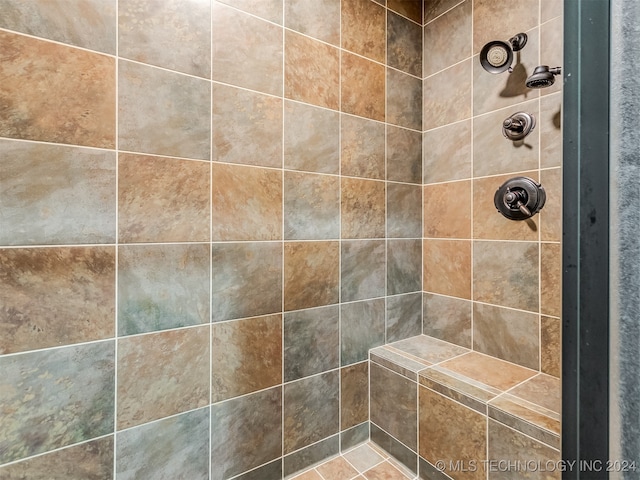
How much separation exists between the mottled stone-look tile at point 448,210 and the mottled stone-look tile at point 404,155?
0.41 feet

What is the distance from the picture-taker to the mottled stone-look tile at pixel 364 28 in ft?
4.67

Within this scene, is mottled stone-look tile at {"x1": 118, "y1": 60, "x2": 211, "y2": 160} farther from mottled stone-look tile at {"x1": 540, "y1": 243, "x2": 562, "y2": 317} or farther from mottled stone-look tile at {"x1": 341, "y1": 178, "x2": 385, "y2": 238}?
mottled stone-look tile at {"x1": 540, "y1": 243, "x2": 562, "y2": 317}

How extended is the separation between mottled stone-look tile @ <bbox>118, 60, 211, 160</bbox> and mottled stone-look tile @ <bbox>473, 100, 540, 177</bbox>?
3.90ft

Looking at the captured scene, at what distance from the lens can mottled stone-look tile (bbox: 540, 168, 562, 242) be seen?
1205mm

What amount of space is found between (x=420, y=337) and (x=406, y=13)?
5.60 feet

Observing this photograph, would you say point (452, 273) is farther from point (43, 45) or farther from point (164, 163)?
point (43, 45)

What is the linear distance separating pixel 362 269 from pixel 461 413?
26.6 inches

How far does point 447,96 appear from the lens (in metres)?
1.59

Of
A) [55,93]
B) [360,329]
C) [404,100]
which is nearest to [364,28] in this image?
[404,100]

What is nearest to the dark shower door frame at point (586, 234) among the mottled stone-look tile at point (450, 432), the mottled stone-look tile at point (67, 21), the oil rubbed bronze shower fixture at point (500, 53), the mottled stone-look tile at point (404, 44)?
the mottled stone-look tile at point (450, 432)

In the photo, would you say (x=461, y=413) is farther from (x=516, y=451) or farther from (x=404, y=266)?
(x=404, y=266)

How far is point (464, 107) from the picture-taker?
151cm

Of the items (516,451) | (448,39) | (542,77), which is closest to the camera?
(516,451)

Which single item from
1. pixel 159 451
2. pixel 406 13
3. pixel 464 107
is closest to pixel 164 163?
pixel 159 451
